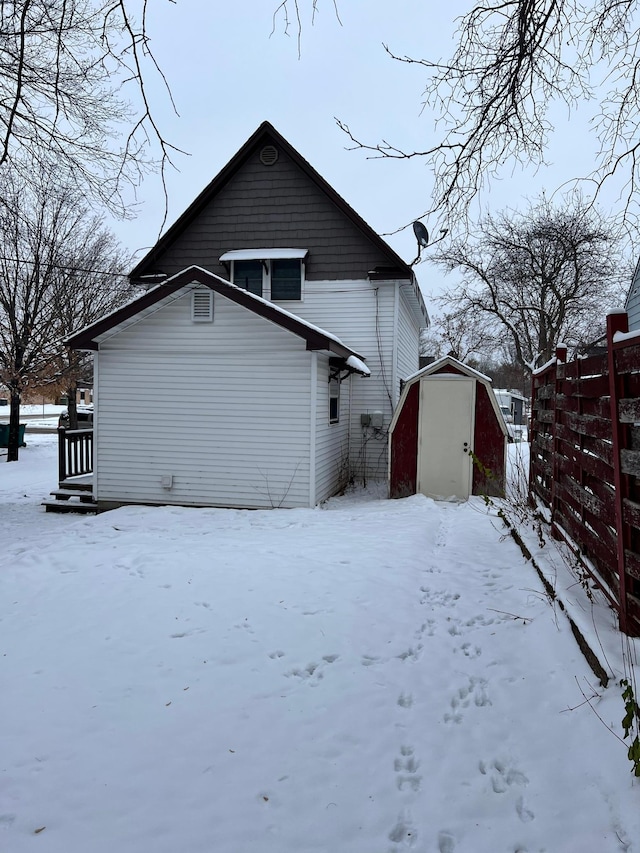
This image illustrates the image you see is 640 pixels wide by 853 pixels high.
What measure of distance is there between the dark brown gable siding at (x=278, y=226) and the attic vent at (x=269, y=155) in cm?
9

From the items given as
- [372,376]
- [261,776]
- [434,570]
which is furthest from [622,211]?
[372,376]

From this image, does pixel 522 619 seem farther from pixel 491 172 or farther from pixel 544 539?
pixel 491 172

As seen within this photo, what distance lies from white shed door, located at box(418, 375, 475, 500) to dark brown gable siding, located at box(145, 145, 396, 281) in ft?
11.9

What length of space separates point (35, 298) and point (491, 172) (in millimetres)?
17618

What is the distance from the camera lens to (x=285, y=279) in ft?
41.7

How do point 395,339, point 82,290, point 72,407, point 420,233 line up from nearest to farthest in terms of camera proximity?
point 420,233
point 395,339
point 82,290
point 72,407

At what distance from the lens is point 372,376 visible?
41.2 ft

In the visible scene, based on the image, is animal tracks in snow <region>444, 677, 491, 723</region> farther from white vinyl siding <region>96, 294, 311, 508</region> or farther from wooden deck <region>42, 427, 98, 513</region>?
wooden deck <region>42, 427, 98, 513</region>

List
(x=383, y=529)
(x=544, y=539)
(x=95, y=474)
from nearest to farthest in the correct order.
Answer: (x=544, y=539), (x=383, y=529), (x=95, y=474)

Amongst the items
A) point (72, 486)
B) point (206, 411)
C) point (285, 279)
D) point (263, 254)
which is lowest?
point (72, 486)

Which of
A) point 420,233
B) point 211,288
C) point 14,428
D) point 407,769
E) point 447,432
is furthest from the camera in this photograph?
point 14,428

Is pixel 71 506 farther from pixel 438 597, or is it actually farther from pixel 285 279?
pixel 438 597

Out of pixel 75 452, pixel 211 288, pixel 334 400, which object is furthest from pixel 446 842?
pixel 75 452

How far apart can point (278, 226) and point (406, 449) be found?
20.5 ft
